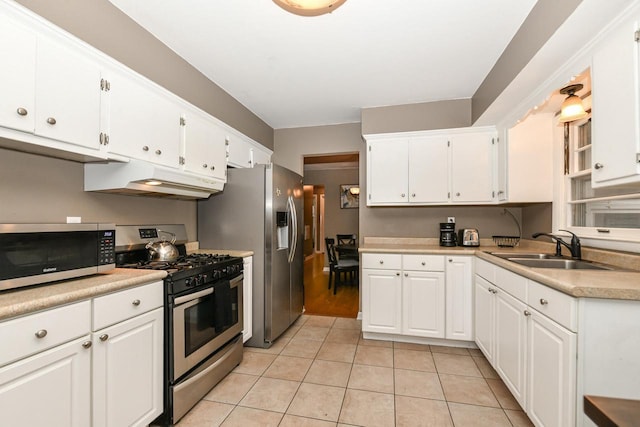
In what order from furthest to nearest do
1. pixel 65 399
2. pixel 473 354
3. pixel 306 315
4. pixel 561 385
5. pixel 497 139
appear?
pixel 306 315 → pixel 497 139 → pixel 473 354 → pixel 561 385 → pixel 65 399

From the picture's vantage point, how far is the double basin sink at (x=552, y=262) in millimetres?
1962

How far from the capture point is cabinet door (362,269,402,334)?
2930 millimetres

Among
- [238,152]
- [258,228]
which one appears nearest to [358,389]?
[258,228]

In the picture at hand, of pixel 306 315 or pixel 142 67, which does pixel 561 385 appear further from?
pixel 142 67

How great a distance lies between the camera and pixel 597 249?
210cm

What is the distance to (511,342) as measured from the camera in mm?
1908

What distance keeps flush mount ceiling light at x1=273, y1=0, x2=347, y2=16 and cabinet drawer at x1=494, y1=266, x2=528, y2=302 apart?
1.81 meters

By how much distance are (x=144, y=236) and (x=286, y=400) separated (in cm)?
160

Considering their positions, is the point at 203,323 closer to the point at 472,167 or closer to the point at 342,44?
the point at 342,44

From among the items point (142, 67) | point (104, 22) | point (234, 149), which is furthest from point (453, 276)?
point (104, 22)

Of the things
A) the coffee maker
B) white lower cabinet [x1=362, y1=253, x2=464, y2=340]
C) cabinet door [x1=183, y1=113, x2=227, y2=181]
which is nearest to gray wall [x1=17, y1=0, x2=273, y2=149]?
cabinet door [x1=183, y1=113, x2=227, y2=181]

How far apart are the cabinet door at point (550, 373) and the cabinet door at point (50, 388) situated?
7.03ft

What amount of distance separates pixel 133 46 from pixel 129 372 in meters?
2.02

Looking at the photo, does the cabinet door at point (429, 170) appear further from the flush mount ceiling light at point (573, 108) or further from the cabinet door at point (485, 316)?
the flush mount ceiling light at point (573, 108)
